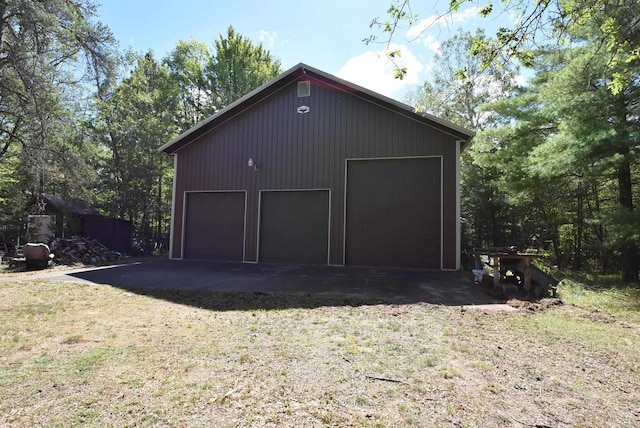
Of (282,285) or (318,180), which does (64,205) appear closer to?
(318,180)

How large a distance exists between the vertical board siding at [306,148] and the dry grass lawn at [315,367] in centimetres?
489

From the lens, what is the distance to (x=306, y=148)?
391 inches

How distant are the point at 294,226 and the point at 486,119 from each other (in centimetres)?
1281

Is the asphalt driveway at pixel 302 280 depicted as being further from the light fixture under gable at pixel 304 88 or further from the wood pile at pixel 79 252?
the light fixture under gable at pixel 304 88

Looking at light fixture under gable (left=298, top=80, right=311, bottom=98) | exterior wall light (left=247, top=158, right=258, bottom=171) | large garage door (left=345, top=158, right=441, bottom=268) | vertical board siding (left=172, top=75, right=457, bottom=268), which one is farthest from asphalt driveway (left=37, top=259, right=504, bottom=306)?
light fixture under gable (left=298, top=80, right=311, bottom=98)

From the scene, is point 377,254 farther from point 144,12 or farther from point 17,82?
point 144,12

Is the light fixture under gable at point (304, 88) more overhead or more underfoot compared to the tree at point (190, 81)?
more underfoot

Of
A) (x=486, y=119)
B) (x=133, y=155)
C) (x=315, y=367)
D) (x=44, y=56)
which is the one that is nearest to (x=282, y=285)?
(x=315, y=367)

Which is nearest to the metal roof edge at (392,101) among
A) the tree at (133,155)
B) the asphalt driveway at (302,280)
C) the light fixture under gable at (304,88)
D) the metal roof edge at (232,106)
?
the light fixture under gable at (304,88)

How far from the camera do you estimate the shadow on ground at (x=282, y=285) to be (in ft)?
18.1

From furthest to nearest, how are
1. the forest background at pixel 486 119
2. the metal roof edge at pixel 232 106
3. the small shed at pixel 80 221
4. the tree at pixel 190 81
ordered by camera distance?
the tree at pixel 190 81 < the small shed at pixel 80 221 < the metal roof edge at pixel 232 106 < the forest background at pixel 486 119

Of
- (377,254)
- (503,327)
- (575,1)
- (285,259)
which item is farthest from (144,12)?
(503,327)

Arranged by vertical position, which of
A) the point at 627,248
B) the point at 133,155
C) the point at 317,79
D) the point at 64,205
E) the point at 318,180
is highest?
the point at 317,79

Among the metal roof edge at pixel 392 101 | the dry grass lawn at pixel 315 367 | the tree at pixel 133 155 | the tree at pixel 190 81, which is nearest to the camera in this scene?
the dry grass lawn at pixel 315 367
